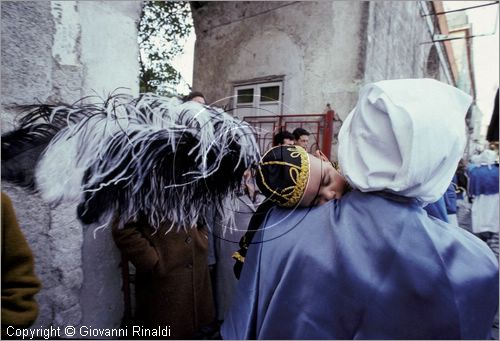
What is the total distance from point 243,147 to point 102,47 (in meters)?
1.36

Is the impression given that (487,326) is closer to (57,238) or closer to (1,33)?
(57,238)

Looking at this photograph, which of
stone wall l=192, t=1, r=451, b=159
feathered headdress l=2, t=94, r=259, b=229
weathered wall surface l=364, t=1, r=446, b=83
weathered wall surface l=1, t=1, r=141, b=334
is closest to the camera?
feathered headdress l=2, t=94, r=259, b=229

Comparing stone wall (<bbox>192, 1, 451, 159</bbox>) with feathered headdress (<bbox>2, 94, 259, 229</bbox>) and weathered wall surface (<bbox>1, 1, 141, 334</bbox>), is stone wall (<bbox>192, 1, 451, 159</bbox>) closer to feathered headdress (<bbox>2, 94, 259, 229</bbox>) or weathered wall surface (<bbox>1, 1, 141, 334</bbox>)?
weathered wall surface (<bbox>1, 1, 141, 334</bbox>)

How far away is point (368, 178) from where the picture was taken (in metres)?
0.84

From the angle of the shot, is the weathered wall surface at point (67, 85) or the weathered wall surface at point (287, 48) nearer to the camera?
the weathered wall surface at point (67, 85)

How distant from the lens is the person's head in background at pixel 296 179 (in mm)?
939

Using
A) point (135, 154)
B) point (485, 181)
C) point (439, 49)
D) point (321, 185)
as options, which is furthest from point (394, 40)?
point (439, 49)

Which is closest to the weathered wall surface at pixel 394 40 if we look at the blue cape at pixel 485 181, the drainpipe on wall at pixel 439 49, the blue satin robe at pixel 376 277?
the drainpipe on wall at pixel 439 49

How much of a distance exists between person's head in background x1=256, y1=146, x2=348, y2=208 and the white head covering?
0.37 feet

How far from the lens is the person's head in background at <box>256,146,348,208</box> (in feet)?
3.08

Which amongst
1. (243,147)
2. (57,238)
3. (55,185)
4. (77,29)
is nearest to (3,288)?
(57,238)

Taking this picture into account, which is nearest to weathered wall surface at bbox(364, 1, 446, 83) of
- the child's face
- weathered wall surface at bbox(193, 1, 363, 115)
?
weathered wall surface at bbox(193, 1, 363, 115)

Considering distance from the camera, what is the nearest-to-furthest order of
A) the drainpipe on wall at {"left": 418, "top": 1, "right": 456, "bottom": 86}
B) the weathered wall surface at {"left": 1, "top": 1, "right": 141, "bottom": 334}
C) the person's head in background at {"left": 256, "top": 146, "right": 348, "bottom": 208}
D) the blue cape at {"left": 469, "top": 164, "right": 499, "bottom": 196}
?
the person's head in background at {"left": 256, "top": 146, "right": 348, "bottom": 208} < the weathered wall surface at {"left": 1, "top": 1, "right": 141, "bottom": 334} < the blue cape at {"left": 469, "top": 164, "right": 499, "bottom": 196} < the drainpipe on wall at {"left": 418, "top": 1, "right": 456, "bottom": 86}

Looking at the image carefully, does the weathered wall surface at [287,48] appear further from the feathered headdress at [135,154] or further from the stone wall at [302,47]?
the feathered headdress at [135,154]
